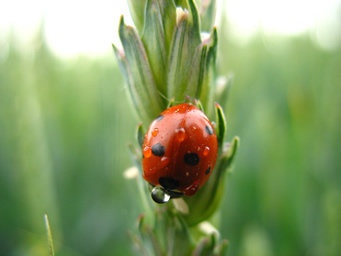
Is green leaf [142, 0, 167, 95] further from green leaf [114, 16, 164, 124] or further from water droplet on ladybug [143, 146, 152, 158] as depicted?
water droplet on ladybug [143, 146, 152, 158]

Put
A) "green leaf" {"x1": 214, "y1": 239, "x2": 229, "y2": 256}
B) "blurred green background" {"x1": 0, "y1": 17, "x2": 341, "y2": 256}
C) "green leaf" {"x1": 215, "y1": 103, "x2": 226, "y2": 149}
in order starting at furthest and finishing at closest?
"blurred green background" {"x1": 0, "y1": 17, "x2": 341, "y2": 256} → "green leaf" {"x1": 214, "y1": 239, "x2": 229, "y2": 256} → "green leaf" {"x1": 215, "y1": 103, "x2": 226, "y2": 149}

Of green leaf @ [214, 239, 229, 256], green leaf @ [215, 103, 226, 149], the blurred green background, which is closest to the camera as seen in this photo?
green leaf @ [215, 103, 226, 149]

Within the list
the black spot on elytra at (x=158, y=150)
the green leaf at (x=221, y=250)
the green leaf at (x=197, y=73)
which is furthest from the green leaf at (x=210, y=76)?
the green leaf at (x=221, y=250)

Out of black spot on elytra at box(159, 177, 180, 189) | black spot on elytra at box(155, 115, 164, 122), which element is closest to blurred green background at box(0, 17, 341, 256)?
black spot on elytra at box(159, 177, 180, 189)

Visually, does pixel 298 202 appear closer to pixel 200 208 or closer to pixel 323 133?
pixel 323 133

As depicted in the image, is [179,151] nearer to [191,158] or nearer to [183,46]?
[191,158]

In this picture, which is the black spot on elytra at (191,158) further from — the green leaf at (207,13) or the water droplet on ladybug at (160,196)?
the green leaf at (207,13)
